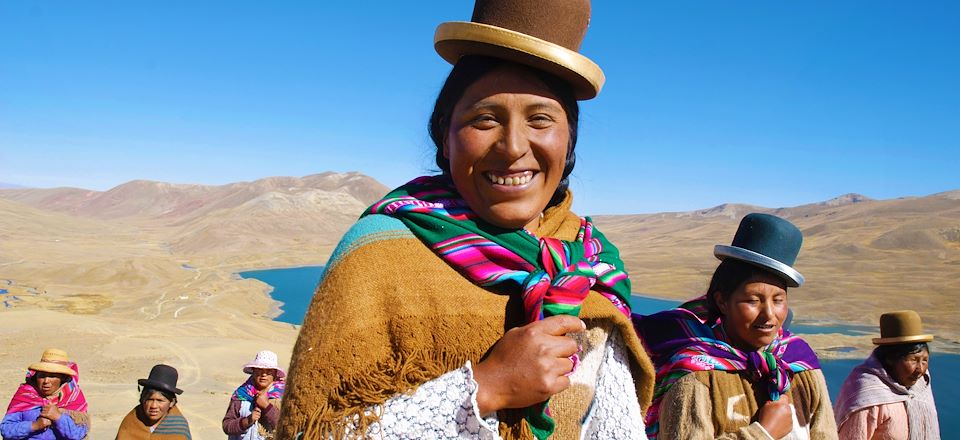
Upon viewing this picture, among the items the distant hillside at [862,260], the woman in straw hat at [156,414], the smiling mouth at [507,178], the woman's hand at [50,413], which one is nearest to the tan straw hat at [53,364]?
the woman's hand at [50,413]

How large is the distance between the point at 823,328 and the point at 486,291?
121ft

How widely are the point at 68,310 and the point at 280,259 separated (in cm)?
3503

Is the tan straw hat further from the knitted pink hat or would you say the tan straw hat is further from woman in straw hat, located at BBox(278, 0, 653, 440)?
woman in straw hat, located at BBox(278, 0, 653, 440)

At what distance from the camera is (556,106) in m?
1.56

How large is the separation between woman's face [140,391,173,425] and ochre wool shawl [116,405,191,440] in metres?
0.05

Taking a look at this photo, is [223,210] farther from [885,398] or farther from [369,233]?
[369,233]

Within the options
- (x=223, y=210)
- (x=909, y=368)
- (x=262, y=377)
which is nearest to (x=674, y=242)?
(x=223, y=210)

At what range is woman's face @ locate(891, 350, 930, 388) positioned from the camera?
3.71 m

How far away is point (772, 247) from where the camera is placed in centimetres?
240

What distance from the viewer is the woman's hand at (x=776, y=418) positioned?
7.41 ft

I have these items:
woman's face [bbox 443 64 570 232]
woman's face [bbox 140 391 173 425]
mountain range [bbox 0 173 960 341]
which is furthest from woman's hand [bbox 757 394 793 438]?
mountain range [bbox 0 173 960 341]

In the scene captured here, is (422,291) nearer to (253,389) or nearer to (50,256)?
(253,389)

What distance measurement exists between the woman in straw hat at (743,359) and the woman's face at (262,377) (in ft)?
13.9

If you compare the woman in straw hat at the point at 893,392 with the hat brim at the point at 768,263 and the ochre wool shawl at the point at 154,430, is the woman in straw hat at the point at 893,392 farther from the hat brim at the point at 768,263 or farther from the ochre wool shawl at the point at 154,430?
the ochre wool shawl at the point at 154,430
